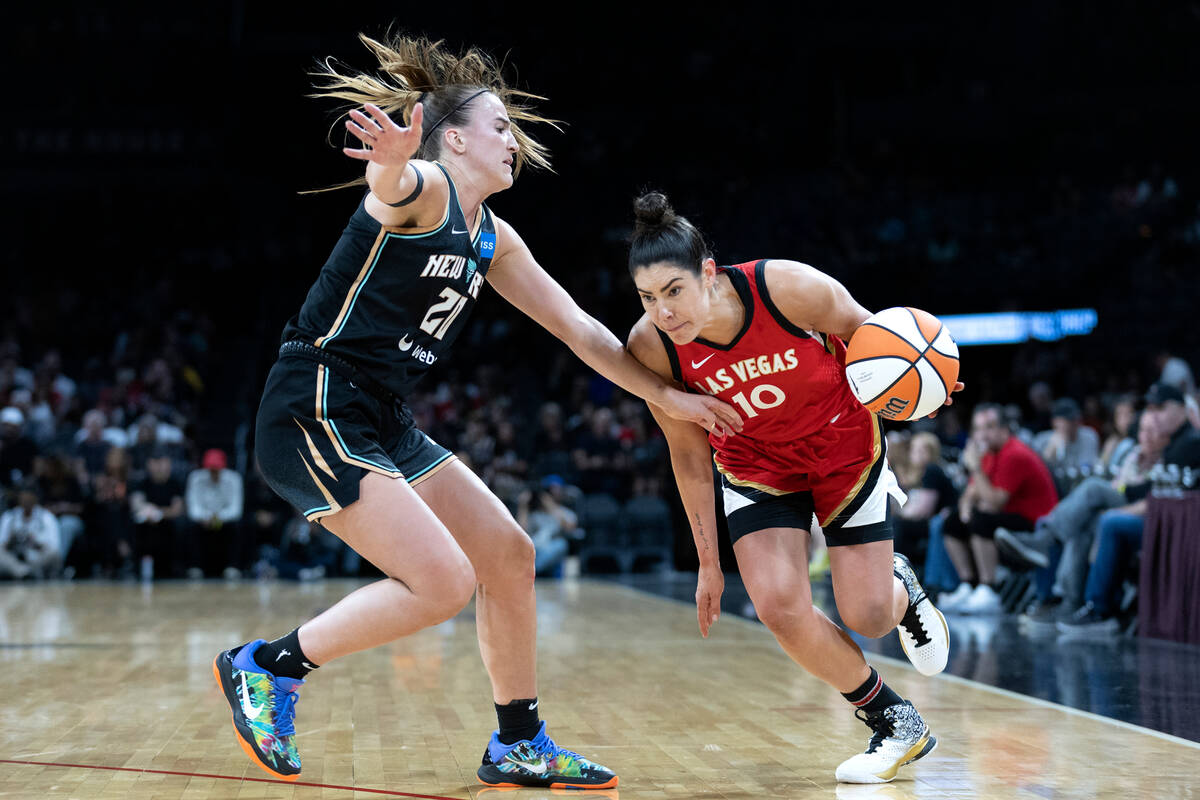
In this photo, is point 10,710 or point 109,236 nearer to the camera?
point 10,710

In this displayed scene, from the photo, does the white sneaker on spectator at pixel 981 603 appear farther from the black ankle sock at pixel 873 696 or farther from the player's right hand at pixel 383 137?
the player's right hand at pixel 383 137

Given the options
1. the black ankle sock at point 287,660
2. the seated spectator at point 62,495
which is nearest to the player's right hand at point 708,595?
the black ankle sock at point 287,660

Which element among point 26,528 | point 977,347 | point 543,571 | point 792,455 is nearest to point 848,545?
point 792,455

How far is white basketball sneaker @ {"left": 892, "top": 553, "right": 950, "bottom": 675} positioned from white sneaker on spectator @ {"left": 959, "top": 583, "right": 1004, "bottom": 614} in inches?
200

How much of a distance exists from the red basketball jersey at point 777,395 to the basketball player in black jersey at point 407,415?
0.38 feet

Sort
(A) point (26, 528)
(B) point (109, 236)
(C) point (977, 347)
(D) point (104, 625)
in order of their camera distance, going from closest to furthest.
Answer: (D) point (104, 625) → (A) point (26, 528) → (C) point (977, 347) → (B) point (109, 236)

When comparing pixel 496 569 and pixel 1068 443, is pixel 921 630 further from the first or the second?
pixel 1068 443

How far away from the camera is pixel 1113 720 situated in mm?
4621

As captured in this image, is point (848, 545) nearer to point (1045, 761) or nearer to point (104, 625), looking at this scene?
point (1045, 761)

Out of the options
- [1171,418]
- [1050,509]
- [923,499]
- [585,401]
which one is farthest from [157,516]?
[1171,418]

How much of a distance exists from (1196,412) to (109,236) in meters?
18.3

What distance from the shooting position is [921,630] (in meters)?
4.15

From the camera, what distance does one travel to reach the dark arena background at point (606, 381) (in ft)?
14.8

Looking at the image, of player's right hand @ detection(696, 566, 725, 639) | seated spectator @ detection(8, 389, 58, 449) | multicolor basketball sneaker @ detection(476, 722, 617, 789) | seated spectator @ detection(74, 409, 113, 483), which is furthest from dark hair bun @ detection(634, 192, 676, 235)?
seated spectator @ detection(8, 389, 58, 449)
